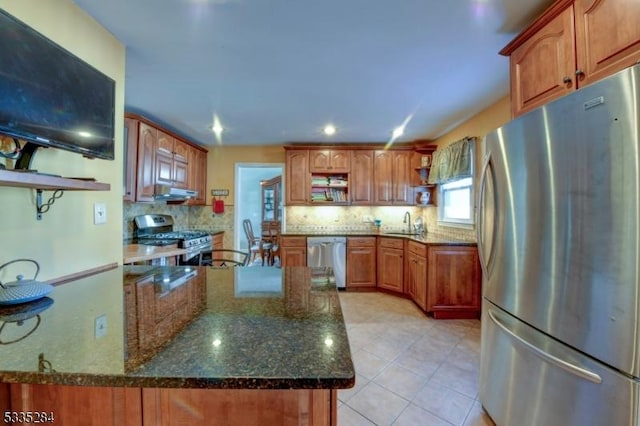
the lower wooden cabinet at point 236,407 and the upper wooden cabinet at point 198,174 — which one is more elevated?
the upper wooden cabinet at point 198,174

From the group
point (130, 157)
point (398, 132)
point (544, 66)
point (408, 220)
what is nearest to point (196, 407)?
point (544, 66)

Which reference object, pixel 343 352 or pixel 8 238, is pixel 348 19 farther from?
pixel 8 238

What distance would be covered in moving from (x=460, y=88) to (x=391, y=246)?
2208mm

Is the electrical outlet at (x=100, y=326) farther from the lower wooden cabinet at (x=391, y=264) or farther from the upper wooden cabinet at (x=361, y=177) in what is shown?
the upper wooden cabinet at (x=361, y=177)

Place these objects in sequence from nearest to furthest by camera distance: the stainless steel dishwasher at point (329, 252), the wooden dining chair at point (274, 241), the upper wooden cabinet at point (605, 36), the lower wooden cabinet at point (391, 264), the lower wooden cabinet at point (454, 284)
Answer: the upper wooden cabinet at point (605, 36) → the lower wooden cabinet at point (454, 284) → the lower wooden cabinet at point (391, 264) → the stainless steel dishwasher at point (329, 252) → the wooden dining chair at point (274, 241)

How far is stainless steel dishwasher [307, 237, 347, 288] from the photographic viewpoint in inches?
159

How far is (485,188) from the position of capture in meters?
1.62

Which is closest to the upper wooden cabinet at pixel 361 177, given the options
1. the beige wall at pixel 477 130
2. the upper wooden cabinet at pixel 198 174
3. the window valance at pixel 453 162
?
the window valance at pixel 453 162

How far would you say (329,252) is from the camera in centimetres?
403

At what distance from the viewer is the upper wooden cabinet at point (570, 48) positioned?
3.58 ft

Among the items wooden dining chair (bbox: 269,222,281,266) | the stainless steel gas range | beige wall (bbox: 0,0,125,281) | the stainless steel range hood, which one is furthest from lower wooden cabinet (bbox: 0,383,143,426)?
wooden dining chair (bbox: 269,222,281,266)

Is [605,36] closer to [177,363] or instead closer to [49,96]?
[177,363]

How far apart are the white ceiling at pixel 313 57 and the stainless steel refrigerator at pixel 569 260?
0.82 m

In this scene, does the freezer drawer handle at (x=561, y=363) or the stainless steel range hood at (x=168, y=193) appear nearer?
the freezer drawer handle at (x=561, y=363)
